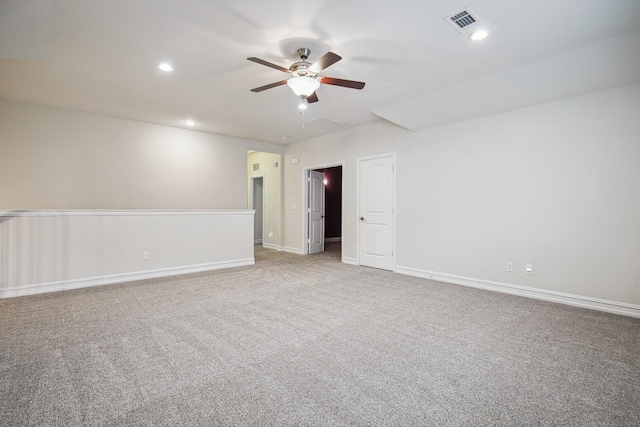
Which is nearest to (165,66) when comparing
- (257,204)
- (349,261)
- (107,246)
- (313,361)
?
(107,246)

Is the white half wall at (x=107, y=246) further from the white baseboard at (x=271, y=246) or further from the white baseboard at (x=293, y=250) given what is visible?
the white baseboard at (x=271, y=246)

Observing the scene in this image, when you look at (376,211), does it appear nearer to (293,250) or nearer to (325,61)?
(293,250)

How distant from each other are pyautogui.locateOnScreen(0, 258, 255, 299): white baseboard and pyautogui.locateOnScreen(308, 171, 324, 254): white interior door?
2246mm

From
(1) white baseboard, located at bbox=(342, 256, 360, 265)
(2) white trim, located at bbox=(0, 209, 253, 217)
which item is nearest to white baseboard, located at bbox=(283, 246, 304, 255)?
(1) white baseboard, located at bbox=(342, 256, 360, 265)

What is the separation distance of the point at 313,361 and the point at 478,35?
3.21m

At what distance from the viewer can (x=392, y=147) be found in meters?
5.32

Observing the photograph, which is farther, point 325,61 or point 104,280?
point 104,280

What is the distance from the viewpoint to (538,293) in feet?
12.2

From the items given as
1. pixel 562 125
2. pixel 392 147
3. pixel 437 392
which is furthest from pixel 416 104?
pixel 437 392

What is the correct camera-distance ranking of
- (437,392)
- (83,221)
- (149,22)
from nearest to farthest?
(437,392), (149,22), (83,221)

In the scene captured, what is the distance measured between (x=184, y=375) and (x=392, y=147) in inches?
184

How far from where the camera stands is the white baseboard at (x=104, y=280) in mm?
3760

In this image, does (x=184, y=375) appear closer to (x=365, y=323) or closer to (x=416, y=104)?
(x=365, y=323)

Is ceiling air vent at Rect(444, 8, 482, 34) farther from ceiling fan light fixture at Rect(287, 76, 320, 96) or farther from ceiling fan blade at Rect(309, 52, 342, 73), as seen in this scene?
ceiling fan light fixture at Rect(287, 76, 320, 96)
